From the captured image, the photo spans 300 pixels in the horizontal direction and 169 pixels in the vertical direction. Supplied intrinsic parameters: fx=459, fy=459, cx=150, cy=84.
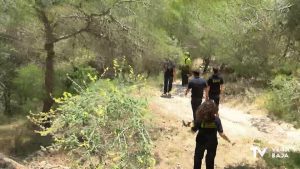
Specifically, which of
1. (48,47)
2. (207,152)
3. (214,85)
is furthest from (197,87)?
(48,47)

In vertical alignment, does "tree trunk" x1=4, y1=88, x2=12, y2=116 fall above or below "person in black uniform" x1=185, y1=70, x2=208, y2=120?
below

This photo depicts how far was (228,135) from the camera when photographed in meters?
11.1

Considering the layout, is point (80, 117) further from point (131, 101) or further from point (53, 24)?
point (53, 24)

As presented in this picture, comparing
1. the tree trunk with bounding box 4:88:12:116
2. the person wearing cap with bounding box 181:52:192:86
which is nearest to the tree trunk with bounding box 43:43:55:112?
the tree trunk with bounding box 4:88:12:116

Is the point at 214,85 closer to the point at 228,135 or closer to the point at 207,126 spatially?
the point at 228,135

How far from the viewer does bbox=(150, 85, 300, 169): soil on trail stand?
929 cm

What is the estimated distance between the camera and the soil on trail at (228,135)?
9.29m

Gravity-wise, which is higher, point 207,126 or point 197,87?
point 197,87

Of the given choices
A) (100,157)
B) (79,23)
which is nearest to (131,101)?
(100,157)

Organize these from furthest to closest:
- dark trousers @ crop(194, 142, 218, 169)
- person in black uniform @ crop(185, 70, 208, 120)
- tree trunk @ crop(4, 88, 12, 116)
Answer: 1. tree trunk @ crop(4, 88, 12, 116)
2. person in black uniform @ crop(185, 70, 208, 120)
3. dark trousers @ crop(194, 142, 218, 169)

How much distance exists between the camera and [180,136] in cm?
1084

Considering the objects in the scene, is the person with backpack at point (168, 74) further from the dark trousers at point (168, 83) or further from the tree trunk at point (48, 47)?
the tree trunk at point (48, 47)

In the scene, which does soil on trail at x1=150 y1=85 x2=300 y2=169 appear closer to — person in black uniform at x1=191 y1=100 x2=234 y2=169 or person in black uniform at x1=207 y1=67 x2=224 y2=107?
person in black uniform at x1=207 y1=67 x2=224 y2=107

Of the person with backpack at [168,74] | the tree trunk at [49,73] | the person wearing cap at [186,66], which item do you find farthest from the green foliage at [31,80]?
the person wearing cap at [186,66]
